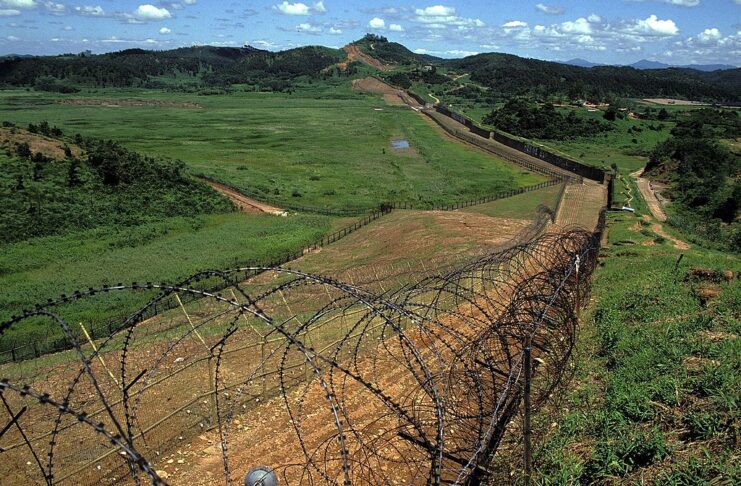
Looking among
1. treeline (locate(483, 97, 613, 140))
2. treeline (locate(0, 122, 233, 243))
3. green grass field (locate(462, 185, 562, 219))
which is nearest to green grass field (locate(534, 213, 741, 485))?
green grass field (locate(462, 185, 562, 219))

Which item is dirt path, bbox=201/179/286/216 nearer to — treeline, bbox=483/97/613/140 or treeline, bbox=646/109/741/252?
treeline, bbox=646/109/741/252

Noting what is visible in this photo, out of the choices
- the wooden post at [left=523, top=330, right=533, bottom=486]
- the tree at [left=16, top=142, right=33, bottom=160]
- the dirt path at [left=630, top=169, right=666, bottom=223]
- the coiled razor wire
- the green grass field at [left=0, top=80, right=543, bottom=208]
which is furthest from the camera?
the green grass field at [left=0, top=80, right=543, bottom=208]

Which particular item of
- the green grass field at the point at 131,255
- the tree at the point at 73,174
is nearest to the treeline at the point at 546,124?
the green grass field at the point at 131,255

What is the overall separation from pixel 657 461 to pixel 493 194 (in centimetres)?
4663

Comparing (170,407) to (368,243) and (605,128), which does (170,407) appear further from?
(605,128)

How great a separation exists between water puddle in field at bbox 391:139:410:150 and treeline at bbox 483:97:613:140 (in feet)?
60.5

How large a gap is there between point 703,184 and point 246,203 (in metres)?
43.5

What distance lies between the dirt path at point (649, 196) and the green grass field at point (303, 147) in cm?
1157

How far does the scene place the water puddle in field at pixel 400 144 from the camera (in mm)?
87312

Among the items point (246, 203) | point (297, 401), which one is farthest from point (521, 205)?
point (297, 401)

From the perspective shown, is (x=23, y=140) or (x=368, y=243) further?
(x=23, y=140)

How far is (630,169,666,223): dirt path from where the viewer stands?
1789 inches

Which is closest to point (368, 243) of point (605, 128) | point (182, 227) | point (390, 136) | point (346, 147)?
point (182, 227)

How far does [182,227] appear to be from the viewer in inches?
1727
